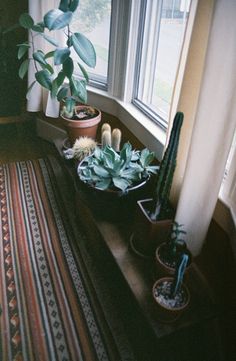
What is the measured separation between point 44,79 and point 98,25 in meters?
0.55

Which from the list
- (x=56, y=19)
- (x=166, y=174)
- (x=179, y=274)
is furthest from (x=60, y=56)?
(x=179, y=274)

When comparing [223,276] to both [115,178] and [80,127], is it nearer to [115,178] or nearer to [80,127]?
[115,178]

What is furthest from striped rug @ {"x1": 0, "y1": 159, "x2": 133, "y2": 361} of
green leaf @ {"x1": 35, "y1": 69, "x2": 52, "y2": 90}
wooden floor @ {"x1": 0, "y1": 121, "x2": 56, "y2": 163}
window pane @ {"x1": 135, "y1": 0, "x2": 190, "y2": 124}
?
window pane @ {"x1": 135, "y1": 0, "x2": 190, "y2": 124}

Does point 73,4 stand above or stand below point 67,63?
above

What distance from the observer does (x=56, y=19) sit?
1.48m

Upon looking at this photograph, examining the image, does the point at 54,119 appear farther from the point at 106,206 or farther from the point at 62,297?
the point at 62,297

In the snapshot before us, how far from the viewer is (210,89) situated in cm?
97

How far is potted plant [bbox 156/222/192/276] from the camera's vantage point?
44.1 inches

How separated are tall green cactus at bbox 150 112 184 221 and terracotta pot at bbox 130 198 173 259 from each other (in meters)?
0.04

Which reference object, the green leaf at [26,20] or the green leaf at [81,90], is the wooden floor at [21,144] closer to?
the green leaf at [81,90]

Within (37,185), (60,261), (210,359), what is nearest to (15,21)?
(37,185)

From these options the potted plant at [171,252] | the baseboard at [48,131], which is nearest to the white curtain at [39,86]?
the baseboard at [48,131]

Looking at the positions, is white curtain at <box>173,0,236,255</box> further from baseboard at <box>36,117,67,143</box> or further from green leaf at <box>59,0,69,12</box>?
baseboard at <box>36,117,67,143</box>

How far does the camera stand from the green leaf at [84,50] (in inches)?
63.9
